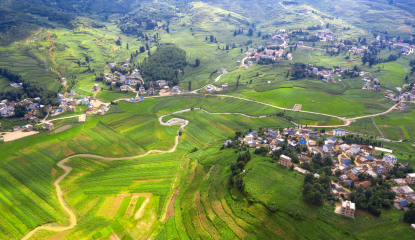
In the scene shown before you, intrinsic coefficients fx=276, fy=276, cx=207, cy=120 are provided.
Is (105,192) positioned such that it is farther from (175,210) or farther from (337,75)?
(337,75)

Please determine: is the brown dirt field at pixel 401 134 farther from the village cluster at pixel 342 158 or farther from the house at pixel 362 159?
the house at pixel 362 159

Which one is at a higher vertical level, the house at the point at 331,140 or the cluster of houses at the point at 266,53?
the cluster of houses at the point at 266,53

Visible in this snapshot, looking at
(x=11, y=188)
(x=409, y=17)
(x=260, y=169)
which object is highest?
(x=409, y=17)

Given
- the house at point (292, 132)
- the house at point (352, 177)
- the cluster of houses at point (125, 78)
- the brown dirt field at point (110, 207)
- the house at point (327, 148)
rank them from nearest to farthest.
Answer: the brown dirt field at point (110, 207), the house at point (352, 177), the house at point (327, 148), the house at point (292, 132), the cluster of houses at point (125, 78)

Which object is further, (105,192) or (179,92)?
(179,92)

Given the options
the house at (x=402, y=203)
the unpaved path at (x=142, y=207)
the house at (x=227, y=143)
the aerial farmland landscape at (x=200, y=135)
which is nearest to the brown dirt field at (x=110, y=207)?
the aerial farmland landscape at (x=200, y=135)

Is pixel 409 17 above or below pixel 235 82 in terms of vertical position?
above

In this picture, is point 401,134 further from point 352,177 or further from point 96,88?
point 96,88

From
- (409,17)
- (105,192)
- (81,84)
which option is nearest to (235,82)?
(81,84)
